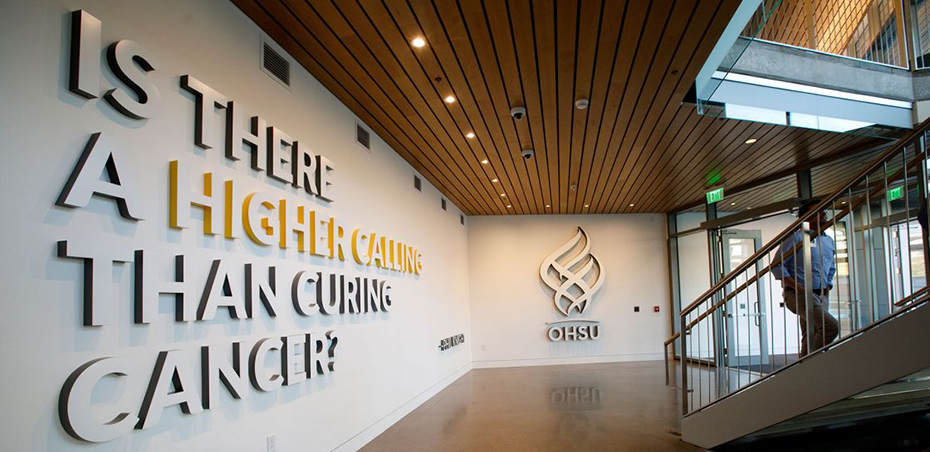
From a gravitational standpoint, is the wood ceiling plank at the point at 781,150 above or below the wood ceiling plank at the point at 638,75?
below

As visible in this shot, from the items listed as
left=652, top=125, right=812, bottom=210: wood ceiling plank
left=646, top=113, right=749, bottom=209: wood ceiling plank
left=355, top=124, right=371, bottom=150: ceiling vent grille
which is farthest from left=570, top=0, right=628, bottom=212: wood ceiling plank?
left=355, top=124, right=371, bottom=150: ceiling vent grille

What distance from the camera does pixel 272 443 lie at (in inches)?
145

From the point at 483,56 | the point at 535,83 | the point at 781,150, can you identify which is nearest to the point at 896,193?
the point at 535,83

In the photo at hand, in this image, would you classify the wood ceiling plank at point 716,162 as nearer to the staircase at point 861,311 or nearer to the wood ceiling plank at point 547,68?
the wood ceiling plank at point 547,68

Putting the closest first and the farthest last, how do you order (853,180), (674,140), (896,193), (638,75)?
(853,180), (896,193), (638,75), (674,140)

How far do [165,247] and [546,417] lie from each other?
16.4 feet

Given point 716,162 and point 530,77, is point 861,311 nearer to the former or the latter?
point 530,77

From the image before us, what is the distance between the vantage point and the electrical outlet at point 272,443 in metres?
3.64

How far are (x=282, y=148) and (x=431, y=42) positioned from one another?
1386 mm

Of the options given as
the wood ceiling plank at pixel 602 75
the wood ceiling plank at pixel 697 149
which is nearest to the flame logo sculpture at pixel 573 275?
the wood ceiling plank at pixel 697 149

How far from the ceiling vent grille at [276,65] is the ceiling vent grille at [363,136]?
4.52 ft

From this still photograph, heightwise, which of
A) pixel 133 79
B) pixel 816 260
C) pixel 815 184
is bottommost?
pixel 816 260

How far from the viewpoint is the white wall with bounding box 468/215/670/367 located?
39.0 ft

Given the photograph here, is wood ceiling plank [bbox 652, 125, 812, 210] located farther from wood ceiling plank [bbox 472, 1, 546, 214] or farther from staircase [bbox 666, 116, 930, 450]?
wood ceiling plank [bbox 472, 1, 546, 214]
